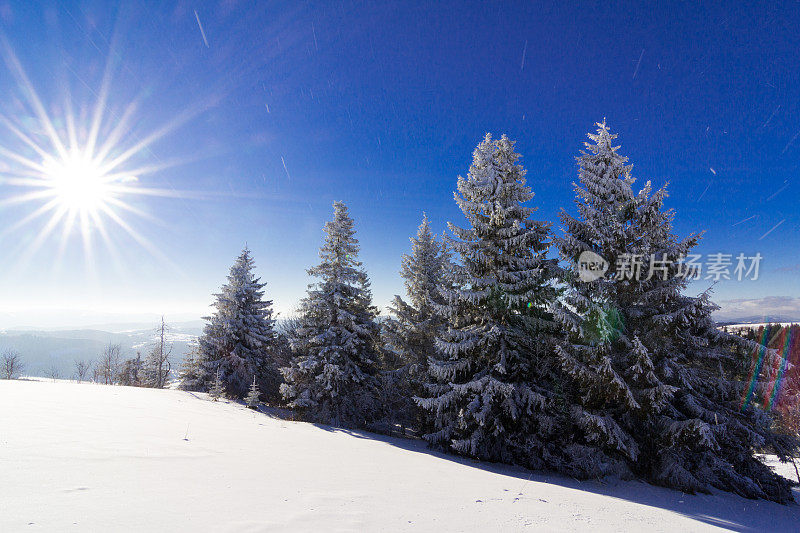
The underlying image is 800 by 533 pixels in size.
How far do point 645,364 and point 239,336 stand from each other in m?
23.0

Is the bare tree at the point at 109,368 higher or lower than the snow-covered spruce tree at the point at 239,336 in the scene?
lower

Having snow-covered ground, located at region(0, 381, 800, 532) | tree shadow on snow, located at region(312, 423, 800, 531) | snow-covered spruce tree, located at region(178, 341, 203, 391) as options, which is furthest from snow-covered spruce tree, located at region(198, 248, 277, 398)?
tree shadow on snow, located at region(312, 423, 800, 531)

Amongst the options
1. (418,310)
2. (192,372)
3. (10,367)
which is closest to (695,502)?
(418,310)

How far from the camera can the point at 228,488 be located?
394 cm

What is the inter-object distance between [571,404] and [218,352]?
2197 centimetres

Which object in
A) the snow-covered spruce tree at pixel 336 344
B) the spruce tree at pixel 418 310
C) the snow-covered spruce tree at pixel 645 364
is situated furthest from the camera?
the spruce tree at pixel 418 310

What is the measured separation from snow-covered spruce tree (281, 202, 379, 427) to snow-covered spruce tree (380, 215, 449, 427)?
134 cm

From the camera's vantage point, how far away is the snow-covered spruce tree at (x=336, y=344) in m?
16.5

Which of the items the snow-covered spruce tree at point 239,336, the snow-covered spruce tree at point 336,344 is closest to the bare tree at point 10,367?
the snow-covered spruce tree at point 239,336

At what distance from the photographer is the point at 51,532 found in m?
2.28

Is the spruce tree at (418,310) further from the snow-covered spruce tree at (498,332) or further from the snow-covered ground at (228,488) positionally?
the snow-covered ground at (228,488)

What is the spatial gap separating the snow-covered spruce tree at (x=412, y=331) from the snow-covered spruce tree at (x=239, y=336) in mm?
9504

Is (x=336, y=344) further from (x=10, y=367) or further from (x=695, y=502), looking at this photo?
(x=10, y=367)

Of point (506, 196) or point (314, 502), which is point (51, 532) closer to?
point (314, 502)
